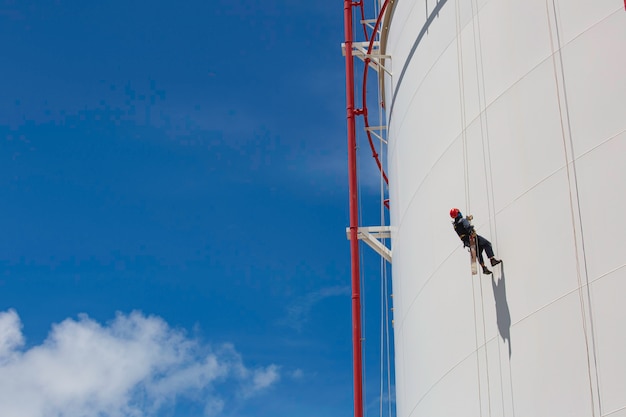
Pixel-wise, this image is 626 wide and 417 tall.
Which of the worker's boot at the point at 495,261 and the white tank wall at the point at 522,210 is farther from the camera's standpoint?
the worker's boot at the point at 495,261

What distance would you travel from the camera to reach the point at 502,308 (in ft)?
33.7

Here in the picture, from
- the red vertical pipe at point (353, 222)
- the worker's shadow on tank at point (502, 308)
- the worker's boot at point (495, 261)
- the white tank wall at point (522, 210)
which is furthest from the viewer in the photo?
the red vertical pipe at point (353, 222)

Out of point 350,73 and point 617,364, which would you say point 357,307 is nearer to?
point 350,73

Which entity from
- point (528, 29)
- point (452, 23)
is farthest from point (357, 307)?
point (528, 29)

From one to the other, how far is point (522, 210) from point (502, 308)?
1302mm

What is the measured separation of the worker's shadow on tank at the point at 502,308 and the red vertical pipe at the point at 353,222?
6530mm

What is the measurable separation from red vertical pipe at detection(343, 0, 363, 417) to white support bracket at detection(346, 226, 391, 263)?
163 mm

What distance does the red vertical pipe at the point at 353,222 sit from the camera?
54.6 ft

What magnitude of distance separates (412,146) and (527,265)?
4.82m

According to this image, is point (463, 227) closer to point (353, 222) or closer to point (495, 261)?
point (495, 261)

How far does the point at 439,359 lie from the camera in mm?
12008

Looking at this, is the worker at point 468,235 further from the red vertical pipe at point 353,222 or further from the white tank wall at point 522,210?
the red vertical pipe at point 353,222

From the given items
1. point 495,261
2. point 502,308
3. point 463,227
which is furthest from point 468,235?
point 502,308

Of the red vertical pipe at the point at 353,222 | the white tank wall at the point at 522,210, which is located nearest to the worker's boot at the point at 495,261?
the white tank wall at the point at 522,210
